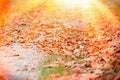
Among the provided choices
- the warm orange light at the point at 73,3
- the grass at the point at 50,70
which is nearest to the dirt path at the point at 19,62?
the grass at the point at 50,70

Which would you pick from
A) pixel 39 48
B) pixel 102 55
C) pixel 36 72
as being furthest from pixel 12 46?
pixel 102 55

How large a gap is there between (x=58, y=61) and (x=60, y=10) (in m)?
7.01

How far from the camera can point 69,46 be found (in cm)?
1008

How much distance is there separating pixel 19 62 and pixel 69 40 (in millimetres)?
2265

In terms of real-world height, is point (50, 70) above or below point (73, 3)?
below

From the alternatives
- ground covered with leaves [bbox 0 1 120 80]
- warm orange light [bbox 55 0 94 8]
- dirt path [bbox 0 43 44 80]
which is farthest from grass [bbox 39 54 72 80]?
warm orange light [bbox 55 0 94 8]

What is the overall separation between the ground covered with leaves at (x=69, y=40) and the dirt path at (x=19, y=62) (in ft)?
0.75

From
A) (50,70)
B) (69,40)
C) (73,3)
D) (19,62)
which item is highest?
(73,3)

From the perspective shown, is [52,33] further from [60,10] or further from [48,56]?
[60,10]

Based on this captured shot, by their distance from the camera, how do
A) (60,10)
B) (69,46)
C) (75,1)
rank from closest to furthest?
1. (69,46)
2. (60,10)
3. (75,1)

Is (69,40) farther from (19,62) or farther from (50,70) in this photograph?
(50,70)

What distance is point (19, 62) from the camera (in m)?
8.98

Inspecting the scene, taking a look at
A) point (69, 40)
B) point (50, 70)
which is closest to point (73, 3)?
point (69, 40)

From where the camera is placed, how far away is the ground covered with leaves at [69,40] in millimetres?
7763
